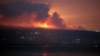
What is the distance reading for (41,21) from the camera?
290 cm

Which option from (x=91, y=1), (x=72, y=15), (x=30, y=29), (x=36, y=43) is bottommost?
(x=36, y=43)

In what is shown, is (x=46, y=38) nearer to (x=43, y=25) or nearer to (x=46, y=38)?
(x=46, y=38)

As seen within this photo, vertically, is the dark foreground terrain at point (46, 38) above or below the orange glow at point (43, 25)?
below

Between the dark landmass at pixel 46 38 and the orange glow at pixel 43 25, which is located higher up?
the orange glow at pixel 43 25

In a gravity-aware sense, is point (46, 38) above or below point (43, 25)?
below

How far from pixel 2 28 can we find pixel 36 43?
488mm

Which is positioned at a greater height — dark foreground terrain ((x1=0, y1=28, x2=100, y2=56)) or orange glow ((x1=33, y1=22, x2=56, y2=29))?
orange glow ((x1=33, y1=22, x2=56, y2=29))

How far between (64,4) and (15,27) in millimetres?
727

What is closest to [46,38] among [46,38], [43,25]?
[46,38]

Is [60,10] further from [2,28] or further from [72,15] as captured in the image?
[2,28]

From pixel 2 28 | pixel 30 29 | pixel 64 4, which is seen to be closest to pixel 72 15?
pixel 64 4

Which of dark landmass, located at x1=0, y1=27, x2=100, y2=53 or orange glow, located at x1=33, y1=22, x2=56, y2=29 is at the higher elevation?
orange glow, located at x1=33, y1=22, x2=56, y2=29

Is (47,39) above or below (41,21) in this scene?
below

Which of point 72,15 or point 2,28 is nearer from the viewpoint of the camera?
point 2,28
